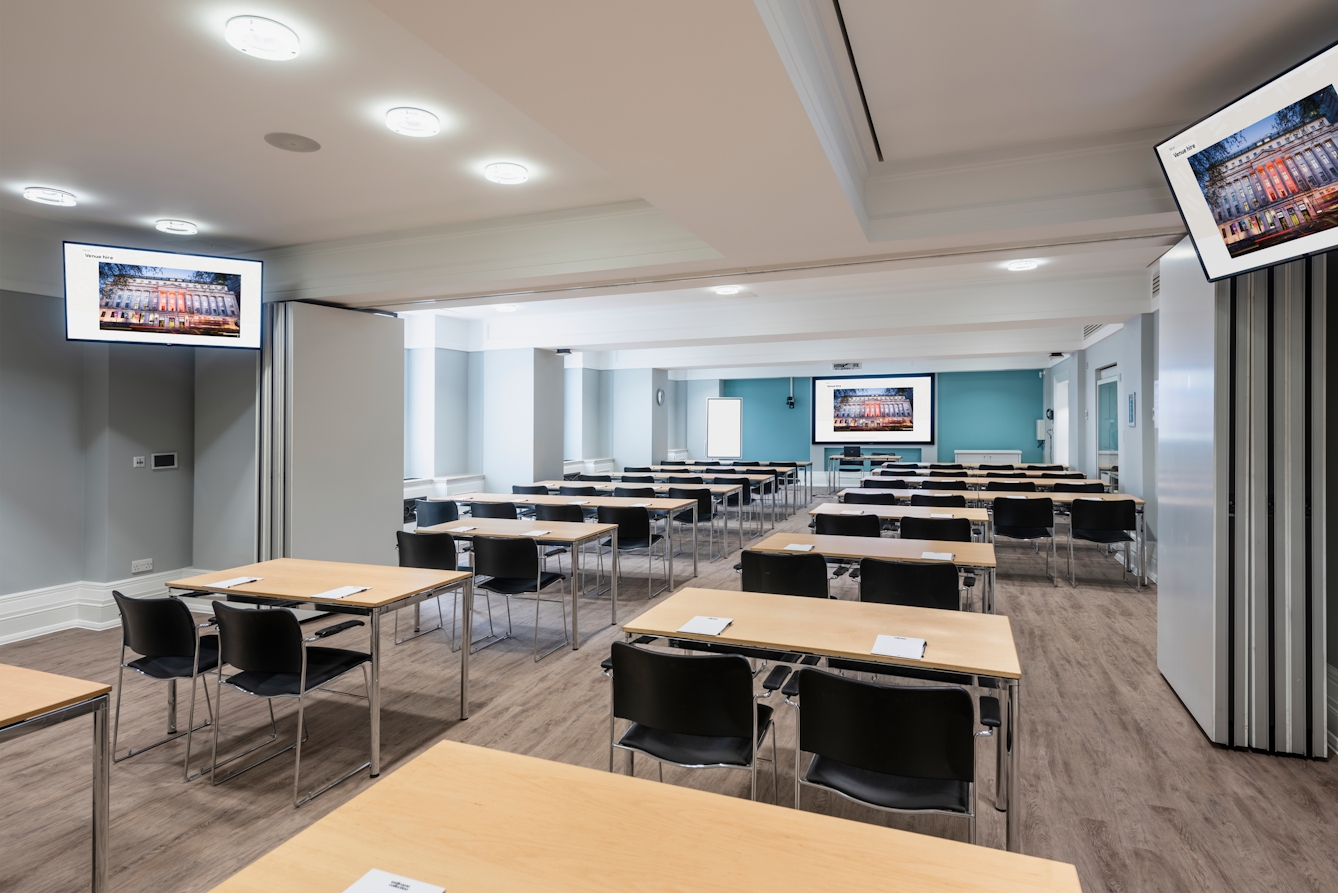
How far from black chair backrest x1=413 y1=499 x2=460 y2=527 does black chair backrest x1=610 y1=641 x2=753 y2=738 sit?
4412mm

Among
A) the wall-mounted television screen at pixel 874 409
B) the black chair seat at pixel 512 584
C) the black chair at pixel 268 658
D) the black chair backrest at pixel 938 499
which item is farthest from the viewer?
the wall-mounted television screen at pixel 874 409

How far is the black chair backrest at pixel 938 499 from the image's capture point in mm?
6777

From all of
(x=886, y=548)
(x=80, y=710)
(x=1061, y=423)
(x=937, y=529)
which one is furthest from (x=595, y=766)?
(x=1061, y=423)

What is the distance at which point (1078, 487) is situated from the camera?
7.72 m

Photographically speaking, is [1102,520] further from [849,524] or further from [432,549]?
[432,549]

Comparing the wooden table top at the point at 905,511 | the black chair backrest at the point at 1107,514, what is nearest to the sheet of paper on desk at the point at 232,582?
the wooden table top at the point at 905,511

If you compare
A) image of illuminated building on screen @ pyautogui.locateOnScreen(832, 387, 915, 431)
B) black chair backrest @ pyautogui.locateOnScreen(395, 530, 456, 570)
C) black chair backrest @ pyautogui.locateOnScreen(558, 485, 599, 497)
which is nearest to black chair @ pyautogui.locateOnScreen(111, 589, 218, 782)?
black chair backrest @ pyautogui.locateOnScreen(395, 530, 456, 570)

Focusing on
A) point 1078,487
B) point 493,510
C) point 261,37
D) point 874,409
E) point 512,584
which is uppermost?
point 261,37

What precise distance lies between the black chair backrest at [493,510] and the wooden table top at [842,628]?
3780mm

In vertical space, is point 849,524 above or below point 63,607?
above

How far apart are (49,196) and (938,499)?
24.1ft

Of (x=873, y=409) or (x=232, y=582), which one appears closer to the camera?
(x=232, y=582)

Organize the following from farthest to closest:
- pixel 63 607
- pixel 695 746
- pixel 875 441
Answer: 1. pixel 875 441
2. pixel 63 607
3. pixel 695 746

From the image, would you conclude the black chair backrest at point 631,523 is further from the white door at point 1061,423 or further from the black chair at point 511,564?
the white door at point 1061,423
